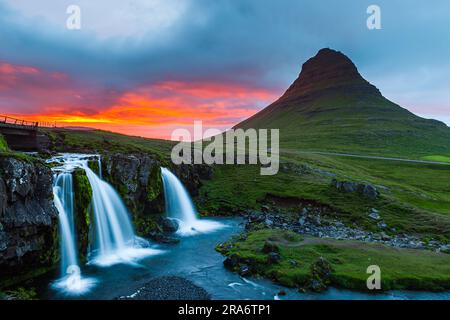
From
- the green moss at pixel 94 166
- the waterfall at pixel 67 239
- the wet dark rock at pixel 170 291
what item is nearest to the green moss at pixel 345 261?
the wet dark rock at pixel 170 291

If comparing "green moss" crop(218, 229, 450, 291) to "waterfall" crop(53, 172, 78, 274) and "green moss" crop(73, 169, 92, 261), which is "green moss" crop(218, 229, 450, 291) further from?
"waterfall" crop(53, 172, 78, 274)

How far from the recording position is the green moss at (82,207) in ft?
130

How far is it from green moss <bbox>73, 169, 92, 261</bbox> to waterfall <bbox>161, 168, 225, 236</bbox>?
1850cm

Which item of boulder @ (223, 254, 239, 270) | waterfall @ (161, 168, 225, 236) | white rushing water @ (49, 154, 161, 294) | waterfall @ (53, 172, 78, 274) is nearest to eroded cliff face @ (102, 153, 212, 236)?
waterfall @ (161, 168, 225, 236)

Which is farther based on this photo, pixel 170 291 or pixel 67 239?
pixel 67 239

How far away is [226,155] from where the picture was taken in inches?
4208

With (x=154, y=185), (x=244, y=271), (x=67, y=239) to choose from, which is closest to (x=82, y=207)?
(x=67, y=239)

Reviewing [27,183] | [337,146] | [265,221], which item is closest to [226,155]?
[265,221]

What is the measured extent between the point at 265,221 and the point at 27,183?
4031 centimetres

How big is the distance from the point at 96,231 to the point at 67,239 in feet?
18.6

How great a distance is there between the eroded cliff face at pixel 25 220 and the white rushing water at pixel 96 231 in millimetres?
2167

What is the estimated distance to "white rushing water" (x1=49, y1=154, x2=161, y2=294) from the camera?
3531 centimetres

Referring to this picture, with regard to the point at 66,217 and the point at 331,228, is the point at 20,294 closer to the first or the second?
the point at 66,217

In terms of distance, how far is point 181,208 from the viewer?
66.2 meters
